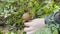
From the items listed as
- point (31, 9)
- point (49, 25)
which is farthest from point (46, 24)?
point (31, 9)

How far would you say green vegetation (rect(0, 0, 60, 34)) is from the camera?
6.83ft

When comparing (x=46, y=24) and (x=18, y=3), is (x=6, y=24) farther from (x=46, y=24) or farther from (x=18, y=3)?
(x=46, y=24)

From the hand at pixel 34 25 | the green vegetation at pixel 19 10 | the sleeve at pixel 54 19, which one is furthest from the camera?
the green vegetation at pixel 19 10

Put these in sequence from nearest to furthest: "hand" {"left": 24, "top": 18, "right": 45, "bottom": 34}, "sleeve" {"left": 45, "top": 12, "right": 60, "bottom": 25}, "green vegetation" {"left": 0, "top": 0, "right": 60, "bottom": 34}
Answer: "sleeve" {"left": 45, "top": 12, "right": 60, "bottom": 25}
"hand" {"left": 24, "top": 18, "right": 45, "bottom": 34}
"green vegetation" {"left": 0, "top": 0, "right": 60, "bottom": 34}

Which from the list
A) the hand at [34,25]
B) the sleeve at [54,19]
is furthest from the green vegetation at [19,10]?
the sleeve at [54,19]

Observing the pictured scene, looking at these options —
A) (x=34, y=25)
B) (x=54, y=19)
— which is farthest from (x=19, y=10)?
(x=54, y=19)

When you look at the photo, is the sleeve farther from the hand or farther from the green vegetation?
the green vegetation

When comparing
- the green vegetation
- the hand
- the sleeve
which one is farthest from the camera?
the green vegetation

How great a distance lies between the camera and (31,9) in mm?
2172

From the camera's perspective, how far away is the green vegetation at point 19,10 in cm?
208

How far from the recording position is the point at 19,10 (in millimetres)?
2166

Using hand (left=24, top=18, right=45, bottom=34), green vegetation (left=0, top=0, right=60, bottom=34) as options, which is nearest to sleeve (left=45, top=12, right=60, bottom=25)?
hand (left=24, top=18, right=45, bottom=34)

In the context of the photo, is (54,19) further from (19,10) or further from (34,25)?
(19,10)

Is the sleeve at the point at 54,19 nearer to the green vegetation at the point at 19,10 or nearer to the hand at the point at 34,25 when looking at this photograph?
the hand at the point at 34,25
